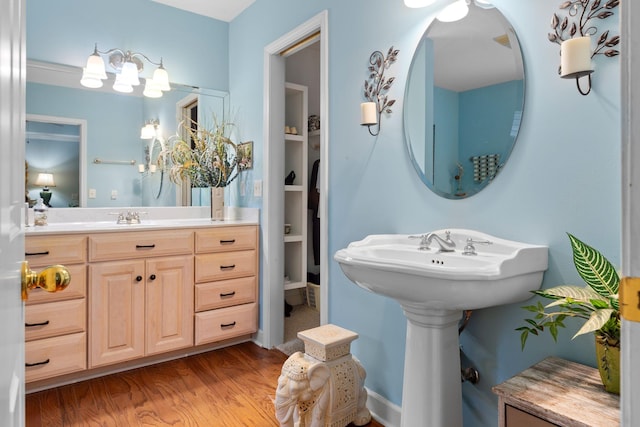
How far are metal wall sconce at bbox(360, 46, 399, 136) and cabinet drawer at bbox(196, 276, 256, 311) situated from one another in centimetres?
149

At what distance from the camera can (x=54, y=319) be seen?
7.00ft

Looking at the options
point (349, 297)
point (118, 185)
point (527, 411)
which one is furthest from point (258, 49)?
point (527, 411)

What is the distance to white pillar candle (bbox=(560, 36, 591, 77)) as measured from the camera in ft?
3.64

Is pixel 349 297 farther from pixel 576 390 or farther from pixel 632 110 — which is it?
pixel 632 110

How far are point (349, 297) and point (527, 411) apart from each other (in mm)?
1189

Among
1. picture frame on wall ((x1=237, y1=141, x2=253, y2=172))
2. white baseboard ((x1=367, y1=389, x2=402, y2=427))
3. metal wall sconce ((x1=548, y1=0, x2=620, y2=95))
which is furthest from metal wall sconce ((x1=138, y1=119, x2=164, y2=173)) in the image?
metal wall sconce ((x1=548, y1=0, x2=620, y2=95))

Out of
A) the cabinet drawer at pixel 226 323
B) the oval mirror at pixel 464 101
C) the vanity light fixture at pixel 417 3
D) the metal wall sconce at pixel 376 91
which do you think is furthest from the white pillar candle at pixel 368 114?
the cabinet drawer at pixel 226 323

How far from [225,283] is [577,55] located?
2.34 m

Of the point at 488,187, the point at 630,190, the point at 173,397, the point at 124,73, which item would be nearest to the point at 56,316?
the point at 173,397

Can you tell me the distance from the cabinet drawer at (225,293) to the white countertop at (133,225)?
41 centimetres

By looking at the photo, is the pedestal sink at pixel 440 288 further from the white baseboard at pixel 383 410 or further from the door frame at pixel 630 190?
the door frame at pixel 630 190

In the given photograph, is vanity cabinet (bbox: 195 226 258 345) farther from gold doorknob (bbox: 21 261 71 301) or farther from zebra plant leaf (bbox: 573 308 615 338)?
zebra plant leaf (bbox: 573 308 615 338)

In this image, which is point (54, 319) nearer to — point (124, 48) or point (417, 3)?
point (124, 48)

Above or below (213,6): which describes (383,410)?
below
